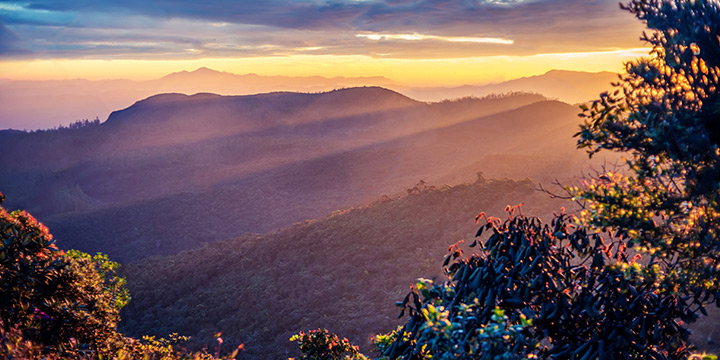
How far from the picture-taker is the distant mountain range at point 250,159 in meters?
47.5

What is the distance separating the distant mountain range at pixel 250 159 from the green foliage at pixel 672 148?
3656cm

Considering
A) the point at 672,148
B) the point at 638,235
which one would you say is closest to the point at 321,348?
the point at 638,235

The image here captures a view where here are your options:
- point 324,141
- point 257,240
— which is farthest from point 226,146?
point 257,240

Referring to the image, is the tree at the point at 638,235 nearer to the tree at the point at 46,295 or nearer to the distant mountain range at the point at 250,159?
the tree at the point at 46,295

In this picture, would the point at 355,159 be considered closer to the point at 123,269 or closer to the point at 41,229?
the point at 123,269

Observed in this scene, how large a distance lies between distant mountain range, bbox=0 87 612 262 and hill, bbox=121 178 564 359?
43.8 feet

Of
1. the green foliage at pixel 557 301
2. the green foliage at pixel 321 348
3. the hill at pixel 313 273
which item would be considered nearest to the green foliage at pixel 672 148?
the green foliage at pixel 557 301

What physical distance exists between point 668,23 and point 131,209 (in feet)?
177

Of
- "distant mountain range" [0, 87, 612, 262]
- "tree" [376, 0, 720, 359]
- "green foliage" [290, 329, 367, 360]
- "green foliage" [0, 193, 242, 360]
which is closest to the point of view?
"tree" [376, 0, 720, 359]

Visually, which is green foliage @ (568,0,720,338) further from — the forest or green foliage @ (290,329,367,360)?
green foliage @ (290,329,367,360)

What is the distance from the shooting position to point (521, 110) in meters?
89.2

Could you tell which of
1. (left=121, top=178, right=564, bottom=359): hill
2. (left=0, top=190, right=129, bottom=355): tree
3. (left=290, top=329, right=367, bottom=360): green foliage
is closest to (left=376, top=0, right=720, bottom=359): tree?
(left=290, top=329, right=367, bottom=360): green foliage

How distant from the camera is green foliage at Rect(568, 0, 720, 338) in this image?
22.3ft

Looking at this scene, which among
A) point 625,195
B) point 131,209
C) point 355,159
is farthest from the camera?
point 355,159
